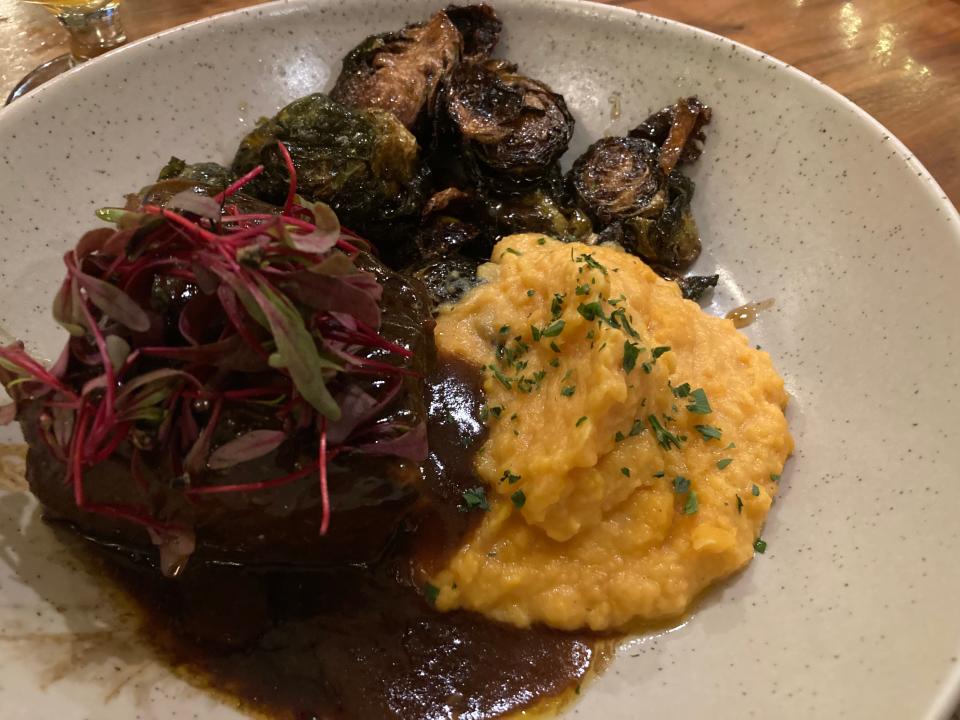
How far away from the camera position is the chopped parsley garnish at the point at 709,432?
3.23 meters

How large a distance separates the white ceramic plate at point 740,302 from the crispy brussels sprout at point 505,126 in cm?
46

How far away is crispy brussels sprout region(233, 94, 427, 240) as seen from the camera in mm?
3846

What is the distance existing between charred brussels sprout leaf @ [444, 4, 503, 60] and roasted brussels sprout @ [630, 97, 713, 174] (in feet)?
3.64

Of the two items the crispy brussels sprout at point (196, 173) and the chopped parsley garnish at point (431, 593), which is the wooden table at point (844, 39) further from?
the chopped parsley garnish at point (431, 593)

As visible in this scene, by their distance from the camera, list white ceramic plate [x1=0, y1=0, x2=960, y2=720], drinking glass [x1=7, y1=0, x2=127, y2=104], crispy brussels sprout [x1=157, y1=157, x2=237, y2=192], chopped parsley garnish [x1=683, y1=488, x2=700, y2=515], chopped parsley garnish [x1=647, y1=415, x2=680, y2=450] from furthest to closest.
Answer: drinking glass [x1=7, y1=0, x2=127, y2=104] → crispy brussels sprout [x1=157, y1=157, x2=237, y2=192] → chopped parsley garnish [x1=647, y1=415, x2=680, y2=450] → chopped parsley garnish [x1=683, y1=488, x2=700, y2=515] → white ceramic plate [x1=0, y1=0, x2=960, y2=720]

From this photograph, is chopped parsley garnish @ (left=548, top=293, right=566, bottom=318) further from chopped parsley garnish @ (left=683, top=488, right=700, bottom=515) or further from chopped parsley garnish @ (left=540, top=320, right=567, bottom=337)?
chopped parsley garnish @ (left=683, top=488, right=700, bottom=515)

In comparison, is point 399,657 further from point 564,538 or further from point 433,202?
point 433,202

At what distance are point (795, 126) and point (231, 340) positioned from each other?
11.1 ft

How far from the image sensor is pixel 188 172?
3.94 metres

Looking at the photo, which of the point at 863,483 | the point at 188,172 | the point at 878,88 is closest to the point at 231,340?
the point at 188,172

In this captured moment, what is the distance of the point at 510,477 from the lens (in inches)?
117

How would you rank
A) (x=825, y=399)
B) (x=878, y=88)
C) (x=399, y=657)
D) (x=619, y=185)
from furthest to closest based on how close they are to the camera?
(x=878, y=88), (x=619, y=185), (x=825, y=399), (x=399, y=657)

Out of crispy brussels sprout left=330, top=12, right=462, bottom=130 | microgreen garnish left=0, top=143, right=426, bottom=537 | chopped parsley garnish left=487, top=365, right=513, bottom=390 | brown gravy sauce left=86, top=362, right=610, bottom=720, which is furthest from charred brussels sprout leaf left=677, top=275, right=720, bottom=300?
microgreen garnish left=0, top=143, right=426, bottom=537

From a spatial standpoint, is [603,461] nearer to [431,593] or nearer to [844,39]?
[431,593]
